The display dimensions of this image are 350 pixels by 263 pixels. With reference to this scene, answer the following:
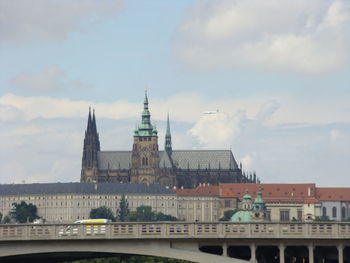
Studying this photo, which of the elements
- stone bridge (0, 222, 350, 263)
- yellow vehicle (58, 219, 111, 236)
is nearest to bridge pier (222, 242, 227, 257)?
stone bridge (0, 222, 350, 263)

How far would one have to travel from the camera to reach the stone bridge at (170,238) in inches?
2446

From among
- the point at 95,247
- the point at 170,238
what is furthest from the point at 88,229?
the point at 170,238

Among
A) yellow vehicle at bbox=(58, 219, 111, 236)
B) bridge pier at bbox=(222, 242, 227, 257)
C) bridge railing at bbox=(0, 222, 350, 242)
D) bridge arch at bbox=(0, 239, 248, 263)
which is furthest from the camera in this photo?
bridge arch at bbox=(0, 239, 248, 263)

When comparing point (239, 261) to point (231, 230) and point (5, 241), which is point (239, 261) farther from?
point (5, 241)

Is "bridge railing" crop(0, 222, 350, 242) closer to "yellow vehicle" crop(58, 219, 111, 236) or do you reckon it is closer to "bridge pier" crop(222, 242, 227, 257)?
"yellow vehicle" crop(58, 219, 111, 236)

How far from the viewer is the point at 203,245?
64.0 m

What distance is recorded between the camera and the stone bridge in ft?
204

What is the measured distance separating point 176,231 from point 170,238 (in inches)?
19.4

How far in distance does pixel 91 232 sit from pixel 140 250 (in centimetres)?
254

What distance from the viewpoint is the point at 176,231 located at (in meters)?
62.9

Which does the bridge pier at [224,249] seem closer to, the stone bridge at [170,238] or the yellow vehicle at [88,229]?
the stone bridge at [170,238]

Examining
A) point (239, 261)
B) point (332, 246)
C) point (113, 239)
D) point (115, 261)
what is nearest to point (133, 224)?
point (113, 239)

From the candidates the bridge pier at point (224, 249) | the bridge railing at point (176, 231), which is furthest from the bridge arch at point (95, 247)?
the bridge pier at point (224, 249)

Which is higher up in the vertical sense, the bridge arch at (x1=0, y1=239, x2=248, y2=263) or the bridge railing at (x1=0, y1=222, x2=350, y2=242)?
the bridge railing at (x1=0, y1=222, x2=350, y2=242)
